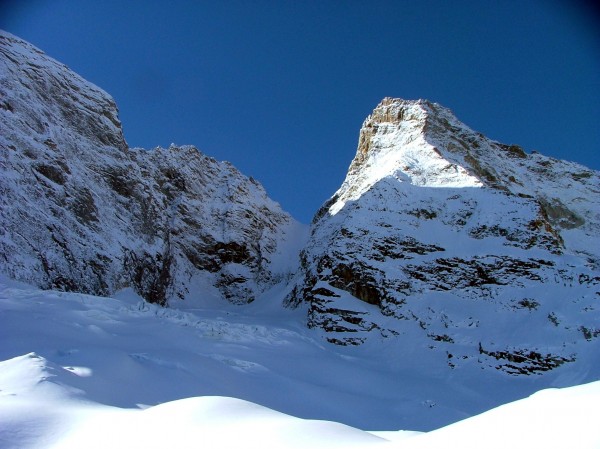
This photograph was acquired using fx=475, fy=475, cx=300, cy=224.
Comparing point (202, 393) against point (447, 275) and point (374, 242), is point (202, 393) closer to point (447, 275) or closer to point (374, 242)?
point (447, 275)

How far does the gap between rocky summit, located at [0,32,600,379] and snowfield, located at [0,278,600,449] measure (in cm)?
466

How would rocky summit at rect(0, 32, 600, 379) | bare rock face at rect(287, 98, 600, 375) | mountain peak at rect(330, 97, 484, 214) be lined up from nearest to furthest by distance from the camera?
1. bare rock face at rect(287, 98, 600, 375)
2. rocky summit at rect(0, 32, 600, 379)
3. mountain peak at rect(330, 97, 484, 214)

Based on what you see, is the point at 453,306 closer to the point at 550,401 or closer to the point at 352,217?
the point at 352,217

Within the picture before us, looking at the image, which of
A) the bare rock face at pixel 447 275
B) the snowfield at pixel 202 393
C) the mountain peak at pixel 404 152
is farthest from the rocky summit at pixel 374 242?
the snowfield at pixel 202 393

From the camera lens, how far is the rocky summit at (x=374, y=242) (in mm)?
23000

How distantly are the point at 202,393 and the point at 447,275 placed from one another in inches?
849

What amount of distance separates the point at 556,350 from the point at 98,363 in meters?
20.2

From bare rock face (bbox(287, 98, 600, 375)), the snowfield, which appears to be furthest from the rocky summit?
the snowfield

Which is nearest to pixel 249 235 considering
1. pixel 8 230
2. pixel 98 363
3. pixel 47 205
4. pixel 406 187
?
pixel 406 187

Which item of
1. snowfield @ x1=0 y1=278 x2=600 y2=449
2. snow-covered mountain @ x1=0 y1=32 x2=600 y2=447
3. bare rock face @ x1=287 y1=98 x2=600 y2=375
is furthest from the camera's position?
bare rock face @ x1=287 y1=98 x2=600 y2=375

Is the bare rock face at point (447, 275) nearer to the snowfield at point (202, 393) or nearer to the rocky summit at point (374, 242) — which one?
the rocky summit at point (374, 242)

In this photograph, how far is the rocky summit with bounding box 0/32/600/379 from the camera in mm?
23000

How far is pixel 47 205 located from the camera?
2648 cm

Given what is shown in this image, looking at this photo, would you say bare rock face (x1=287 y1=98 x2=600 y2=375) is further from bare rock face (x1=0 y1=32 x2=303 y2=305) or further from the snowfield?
bare rock face (x1=0 y1=32 x2=303 y2=305)
